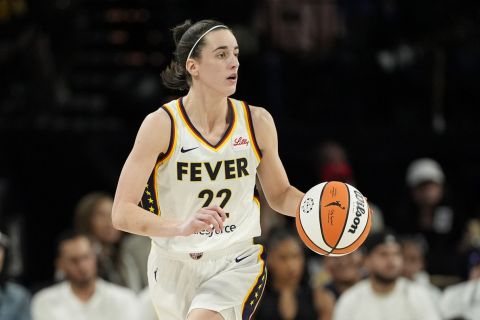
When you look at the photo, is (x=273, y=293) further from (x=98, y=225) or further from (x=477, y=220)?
(x=477, y=220)

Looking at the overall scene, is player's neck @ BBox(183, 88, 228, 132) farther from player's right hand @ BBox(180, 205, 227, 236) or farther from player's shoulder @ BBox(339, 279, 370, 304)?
player's shoulder @ BBox(339, 279, 370, 304)

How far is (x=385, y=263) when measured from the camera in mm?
9547

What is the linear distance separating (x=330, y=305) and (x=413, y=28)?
15.3 ft

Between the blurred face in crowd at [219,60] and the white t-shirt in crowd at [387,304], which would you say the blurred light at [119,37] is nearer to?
the white t-shirt in crowd at [387,304]

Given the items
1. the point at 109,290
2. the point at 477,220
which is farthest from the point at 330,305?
the point at 477,220

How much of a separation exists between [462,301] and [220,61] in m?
4.78

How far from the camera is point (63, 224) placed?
1259cm

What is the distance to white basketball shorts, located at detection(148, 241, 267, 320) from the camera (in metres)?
6.07

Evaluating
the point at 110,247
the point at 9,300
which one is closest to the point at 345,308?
the point at 110,247

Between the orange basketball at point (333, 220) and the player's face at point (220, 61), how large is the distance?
2.73 ft

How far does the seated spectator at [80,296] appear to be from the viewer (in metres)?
9.59

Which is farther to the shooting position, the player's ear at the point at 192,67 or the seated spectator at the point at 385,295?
the seated spectator at the point at 385,295

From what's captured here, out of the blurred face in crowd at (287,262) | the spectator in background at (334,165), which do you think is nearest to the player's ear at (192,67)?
the blurred face in crowd at (287,262)

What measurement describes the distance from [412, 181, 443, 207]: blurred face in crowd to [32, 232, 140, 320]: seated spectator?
150 inches
